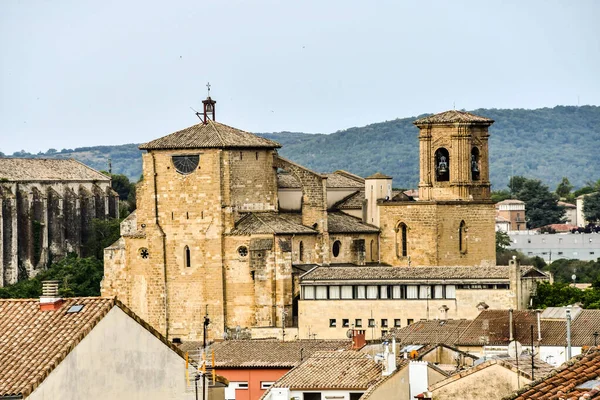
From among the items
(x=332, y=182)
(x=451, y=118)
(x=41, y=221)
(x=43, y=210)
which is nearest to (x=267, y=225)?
(x=332, y=182)

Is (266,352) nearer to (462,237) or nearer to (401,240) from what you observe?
(401,240)

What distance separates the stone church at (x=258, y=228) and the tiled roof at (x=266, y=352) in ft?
62.7

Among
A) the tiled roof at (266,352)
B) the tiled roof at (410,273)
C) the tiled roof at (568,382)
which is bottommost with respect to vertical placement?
the tiled roof at (266,352)

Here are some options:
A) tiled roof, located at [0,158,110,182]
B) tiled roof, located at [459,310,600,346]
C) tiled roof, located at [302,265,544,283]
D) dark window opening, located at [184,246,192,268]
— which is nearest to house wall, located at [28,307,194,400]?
tiled roof, located at [459,310,600,346]

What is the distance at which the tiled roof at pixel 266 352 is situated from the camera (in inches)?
2336

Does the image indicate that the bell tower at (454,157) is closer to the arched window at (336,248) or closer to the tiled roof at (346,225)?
the tiled roof at (346,225)

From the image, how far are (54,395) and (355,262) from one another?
220 feet

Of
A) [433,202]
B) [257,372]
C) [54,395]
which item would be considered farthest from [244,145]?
[54,395]

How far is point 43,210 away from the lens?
141250 mm

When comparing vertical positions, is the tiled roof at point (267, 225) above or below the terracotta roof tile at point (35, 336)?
above

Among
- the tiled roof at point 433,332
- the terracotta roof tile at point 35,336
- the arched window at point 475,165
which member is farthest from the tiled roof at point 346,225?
the terracotta roof tile at point 35,336

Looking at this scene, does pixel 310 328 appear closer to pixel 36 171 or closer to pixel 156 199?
pixel 156 199

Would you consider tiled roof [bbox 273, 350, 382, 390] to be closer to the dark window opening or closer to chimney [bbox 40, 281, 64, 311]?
chimney [bbox 40, 281, 64, 311]

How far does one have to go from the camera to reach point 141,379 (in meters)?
29.1
